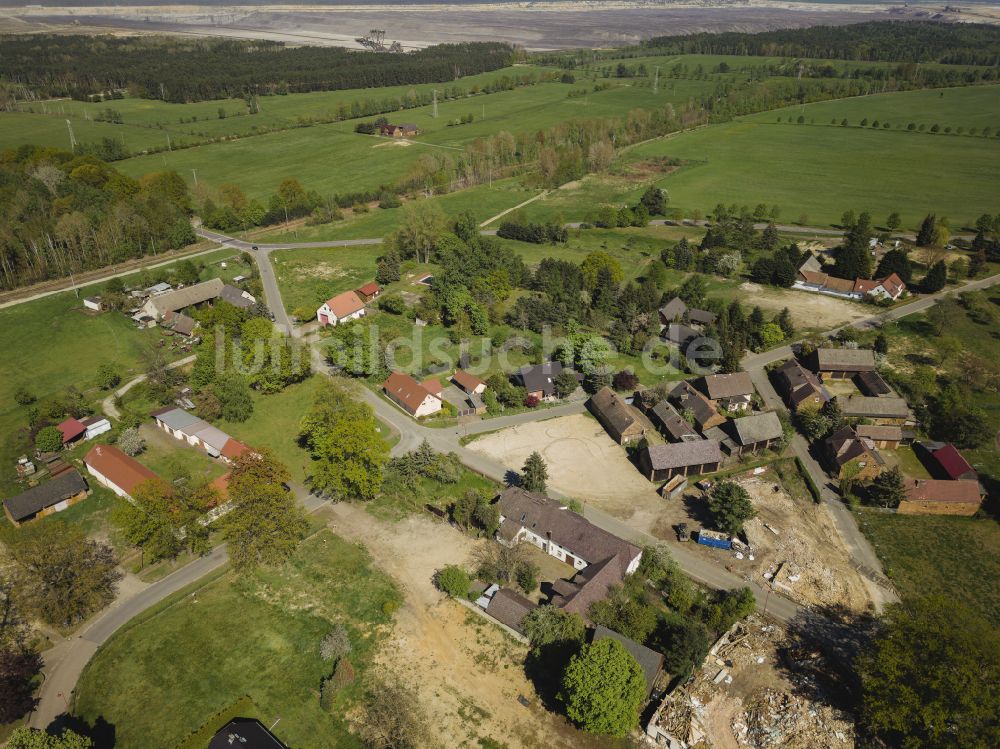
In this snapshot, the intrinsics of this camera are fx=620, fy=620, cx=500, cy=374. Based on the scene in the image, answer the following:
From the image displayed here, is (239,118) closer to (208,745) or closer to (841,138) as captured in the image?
(841,138)

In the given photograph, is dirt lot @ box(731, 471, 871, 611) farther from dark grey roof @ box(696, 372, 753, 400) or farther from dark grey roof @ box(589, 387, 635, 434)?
dark grey roof @ box(696, 372, 753, 400)

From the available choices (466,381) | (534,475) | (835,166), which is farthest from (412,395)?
(835,166)

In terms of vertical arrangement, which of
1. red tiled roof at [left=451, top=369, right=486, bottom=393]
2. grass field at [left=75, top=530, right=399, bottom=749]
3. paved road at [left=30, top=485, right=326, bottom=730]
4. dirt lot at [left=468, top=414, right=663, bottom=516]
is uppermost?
red tiled roof at [left=451, top=369, right=486, bottom=393]

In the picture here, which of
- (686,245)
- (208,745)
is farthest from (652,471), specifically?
(686,245)

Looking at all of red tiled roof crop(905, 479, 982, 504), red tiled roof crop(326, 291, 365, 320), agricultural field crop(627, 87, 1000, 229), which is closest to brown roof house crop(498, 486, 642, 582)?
red tiled roof crop(905, 479, 982, 504)

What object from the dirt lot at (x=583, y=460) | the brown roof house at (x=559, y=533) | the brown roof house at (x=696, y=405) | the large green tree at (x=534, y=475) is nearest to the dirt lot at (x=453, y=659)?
the brown roof house at (x=559, y=533)

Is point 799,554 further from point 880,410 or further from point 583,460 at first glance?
point 880,410

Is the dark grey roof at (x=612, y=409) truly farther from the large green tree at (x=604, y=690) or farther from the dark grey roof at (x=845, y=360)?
the large green tree at (x=604, y=690)
